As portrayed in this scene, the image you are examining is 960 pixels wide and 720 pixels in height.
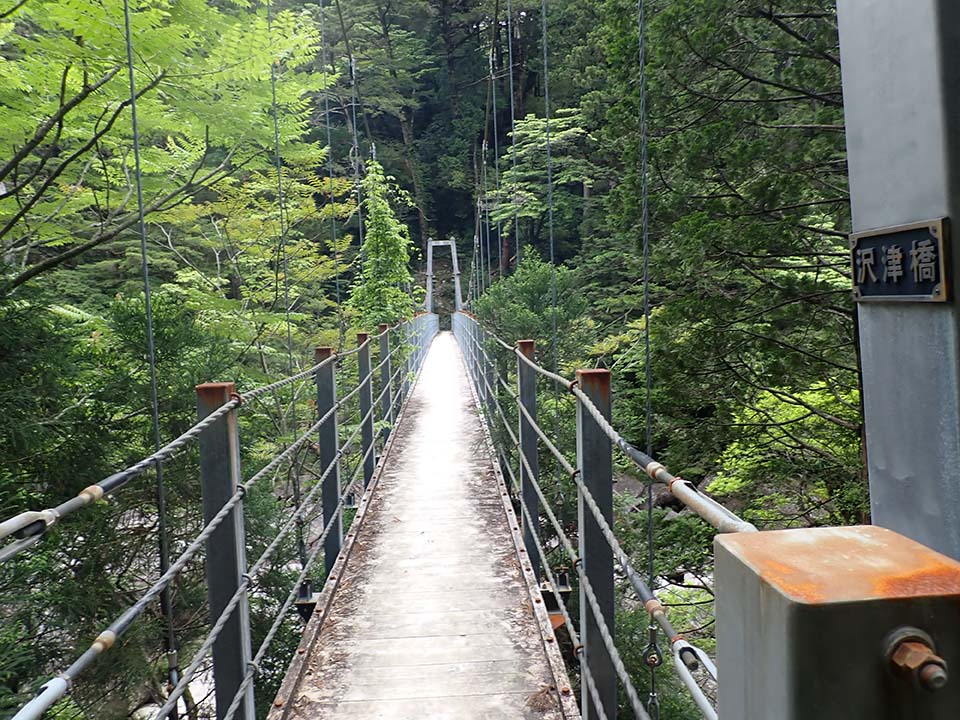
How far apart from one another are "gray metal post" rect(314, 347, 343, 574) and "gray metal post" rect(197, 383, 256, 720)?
1.27 m

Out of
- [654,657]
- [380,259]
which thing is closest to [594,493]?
[654,657]

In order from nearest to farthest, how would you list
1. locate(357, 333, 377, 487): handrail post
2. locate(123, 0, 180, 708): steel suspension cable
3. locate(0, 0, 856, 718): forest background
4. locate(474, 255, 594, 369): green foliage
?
locate(123, 0, 180, 708): steel suspension cable, locate(0, 0, 856, 718): forest background, locate(357, 333, 377, 487): handrail post, locate(474, 255, 594, 369): green foliage

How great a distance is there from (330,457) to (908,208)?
2.31m

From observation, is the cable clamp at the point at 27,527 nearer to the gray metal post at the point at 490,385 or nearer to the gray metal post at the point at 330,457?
the gray metal post at the point at 330,457

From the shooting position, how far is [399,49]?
84.7 feet

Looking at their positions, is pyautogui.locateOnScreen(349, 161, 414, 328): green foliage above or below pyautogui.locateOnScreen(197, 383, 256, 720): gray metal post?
above

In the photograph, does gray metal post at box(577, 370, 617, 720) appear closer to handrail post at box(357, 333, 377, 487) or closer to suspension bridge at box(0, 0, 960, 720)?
suspension bridge at box(0, 0, 960, 720)

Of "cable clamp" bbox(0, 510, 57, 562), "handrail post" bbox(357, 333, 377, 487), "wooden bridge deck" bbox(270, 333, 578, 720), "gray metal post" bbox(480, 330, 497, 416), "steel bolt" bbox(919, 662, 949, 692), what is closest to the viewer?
"steel bolt" bbox(919, 662, 949, 692)

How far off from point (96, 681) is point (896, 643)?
9.72 feet

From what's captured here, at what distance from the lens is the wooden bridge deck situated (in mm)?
1914

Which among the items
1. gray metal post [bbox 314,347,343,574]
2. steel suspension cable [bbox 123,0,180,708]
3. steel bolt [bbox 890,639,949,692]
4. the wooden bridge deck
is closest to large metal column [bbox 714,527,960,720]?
steel bolt [bbox 890,639,949,692]

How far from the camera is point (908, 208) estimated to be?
48.3 inches

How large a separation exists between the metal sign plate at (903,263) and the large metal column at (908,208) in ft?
0.04

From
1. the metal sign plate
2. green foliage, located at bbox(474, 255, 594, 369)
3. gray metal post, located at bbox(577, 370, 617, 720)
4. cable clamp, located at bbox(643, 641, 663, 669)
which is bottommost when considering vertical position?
cable clamp, located at bbox(643, 641, 663, 669)
